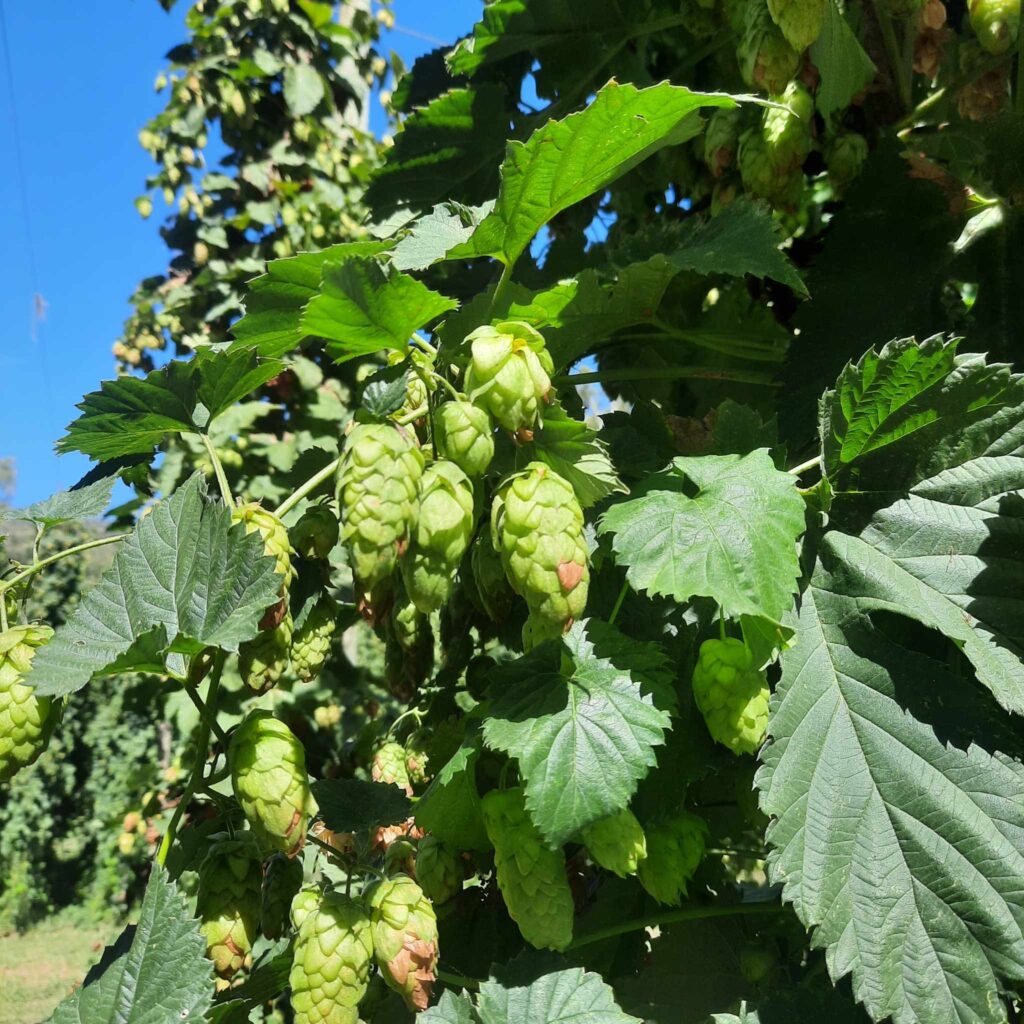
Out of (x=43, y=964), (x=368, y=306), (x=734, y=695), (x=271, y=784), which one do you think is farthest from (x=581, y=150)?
(x=43, y=964)

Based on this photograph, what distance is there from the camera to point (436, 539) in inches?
30.0

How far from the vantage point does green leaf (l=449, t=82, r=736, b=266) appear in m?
0.86

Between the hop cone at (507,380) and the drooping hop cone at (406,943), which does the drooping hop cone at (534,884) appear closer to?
the drooping hop cone at (406,943)

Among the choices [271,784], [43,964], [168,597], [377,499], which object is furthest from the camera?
[43,964]

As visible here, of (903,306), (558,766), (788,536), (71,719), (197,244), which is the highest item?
(197,244)

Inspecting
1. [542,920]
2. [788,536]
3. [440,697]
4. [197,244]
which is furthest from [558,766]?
[197,244]

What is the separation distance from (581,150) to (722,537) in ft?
1.22

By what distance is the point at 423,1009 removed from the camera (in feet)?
2.93

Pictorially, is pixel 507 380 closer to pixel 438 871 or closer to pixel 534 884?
pixel 534 884

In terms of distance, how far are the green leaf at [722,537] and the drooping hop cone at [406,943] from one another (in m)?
0.36

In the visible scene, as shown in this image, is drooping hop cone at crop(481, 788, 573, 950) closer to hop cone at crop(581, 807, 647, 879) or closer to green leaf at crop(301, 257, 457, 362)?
hop cone at crop(581, 807, 647, 879)

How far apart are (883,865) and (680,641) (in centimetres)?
29

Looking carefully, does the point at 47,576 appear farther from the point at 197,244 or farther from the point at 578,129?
the point at 578,129

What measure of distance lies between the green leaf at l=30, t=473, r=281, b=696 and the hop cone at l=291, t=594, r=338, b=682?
14cm
